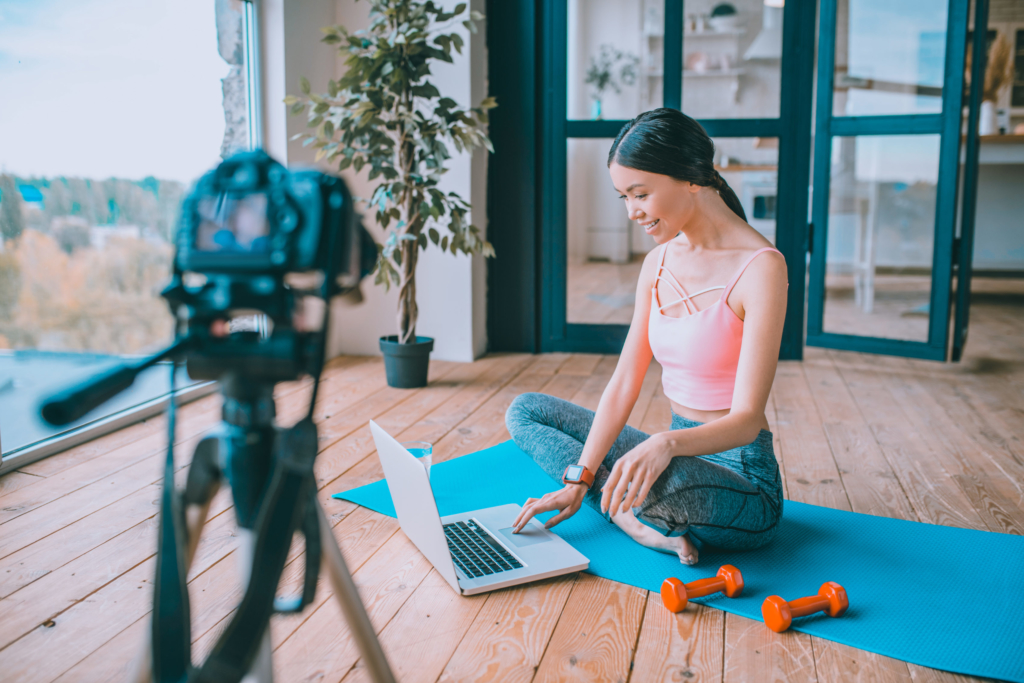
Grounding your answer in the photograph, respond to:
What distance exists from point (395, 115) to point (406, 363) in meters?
0.91

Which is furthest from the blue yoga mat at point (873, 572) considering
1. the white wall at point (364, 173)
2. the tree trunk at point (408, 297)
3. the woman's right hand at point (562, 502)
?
the white wall at point (364, 173)

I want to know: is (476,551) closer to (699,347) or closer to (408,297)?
(699,347)

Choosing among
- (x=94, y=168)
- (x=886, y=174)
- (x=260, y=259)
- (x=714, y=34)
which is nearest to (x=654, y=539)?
(x=260, y=259)

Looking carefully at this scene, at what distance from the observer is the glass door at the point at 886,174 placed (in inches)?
134

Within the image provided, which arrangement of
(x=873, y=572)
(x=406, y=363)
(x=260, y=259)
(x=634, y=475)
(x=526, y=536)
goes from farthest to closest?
(x=406, y=363) → (x=526, y=536) → (x=873, y=572) → (x=634, y=475) → (x=260, y=259)

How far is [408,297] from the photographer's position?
299 cm

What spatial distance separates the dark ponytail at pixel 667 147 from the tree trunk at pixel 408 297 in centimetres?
160

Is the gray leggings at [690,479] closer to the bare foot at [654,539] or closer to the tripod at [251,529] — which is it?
the bare foot at [654,539]

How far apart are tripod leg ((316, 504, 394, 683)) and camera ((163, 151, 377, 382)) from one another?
16 centimetres

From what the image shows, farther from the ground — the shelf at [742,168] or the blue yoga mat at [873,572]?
the shelf at [742,168]

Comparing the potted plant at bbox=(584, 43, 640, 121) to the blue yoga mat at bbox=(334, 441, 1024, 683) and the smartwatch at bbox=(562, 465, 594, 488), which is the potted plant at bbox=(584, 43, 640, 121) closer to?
the blue yoga mat at bbox=(334, 441, 1024, 683)

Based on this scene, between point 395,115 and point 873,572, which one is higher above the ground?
point 395,115

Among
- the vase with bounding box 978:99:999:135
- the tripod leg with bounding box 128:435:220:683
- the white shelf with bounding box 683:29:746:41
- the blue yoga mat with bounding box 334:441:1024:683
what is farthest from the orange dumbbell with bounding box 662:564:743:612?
the vase with bounding box 978:99:999:135

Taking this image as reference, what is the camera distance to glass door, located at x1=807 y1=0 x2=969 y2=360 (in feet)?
11.1
